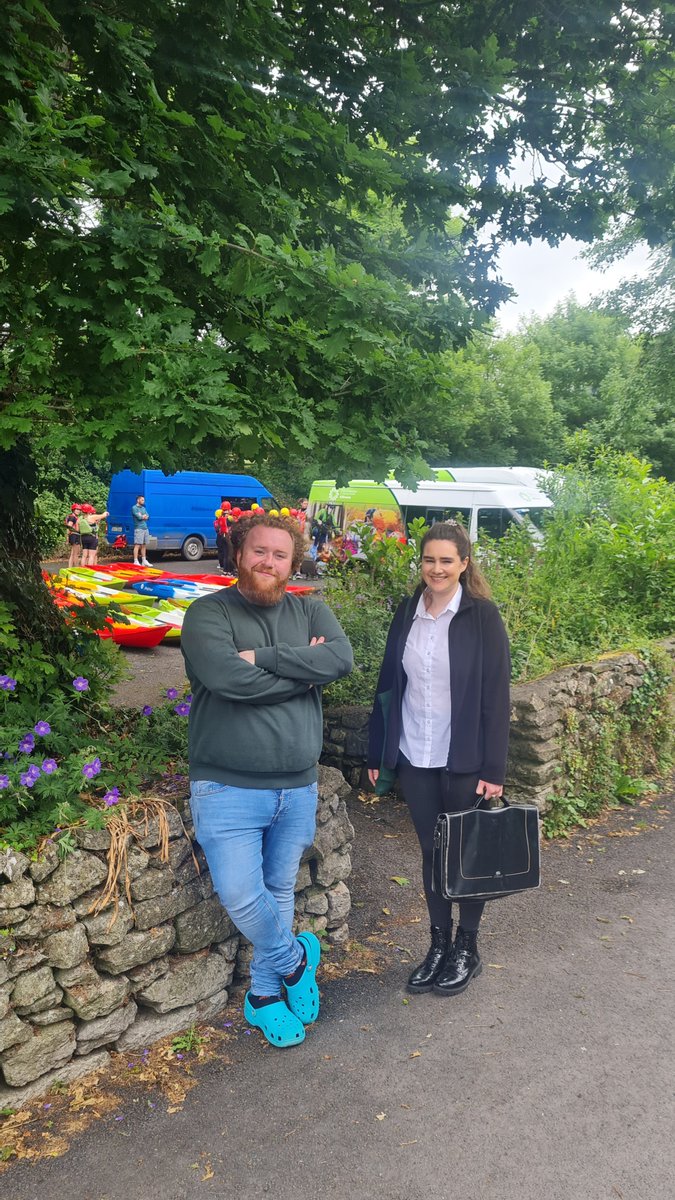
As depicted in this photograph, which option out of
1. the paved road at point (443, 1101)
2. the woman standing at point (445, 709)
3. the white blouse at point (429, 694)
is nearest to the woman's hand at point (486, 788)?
the woman standing at point (445, 709)

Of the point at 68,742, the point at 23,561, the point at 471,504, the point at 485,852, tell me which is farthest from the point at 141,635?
the point at 471,504

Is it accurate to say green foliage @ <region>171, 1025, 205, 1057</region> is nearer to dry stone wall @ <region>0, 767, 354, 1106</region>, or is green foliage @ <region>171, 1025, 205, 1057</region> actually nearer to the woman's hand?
dry stone wall @ <region>0, 767, 354, 1106</region>

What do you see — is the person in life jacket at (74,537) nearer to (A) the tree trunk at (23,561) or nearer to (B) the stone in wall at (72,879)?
(A) the tree trunk at (23,561)

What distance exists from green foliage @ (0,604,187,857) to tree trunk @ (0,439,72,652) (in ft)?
0.55

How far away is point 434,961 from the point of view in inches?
150

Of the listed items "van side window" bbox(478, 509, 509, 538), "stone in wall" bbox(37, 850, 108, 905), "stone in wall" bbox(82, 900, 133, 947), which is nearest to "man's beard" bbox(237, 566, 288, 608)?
"stone in wall" bbox(37, 850, 108, 905)

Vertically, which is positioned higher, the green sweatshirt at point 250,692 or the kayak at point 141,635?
the green sweatshirt at point 250,692

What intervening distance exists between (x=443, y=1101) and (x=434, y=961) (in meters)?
0.82

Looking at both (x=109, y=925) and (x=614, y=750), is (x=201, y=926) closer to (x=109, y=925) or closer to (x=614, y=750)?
(x=109, y=925)

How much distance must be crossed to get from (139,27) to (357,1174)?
4.34 m

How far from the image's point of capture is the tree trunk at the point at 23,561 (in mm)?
4141

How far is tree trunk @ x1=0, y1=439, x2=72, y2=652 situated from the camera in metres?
4.14

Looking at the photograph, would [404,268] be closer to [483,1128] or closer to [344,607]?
[344,607]

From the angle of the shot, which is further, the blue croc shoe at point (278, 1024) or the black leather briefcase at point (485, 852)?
the black leather briefcase at point (485, 852)
